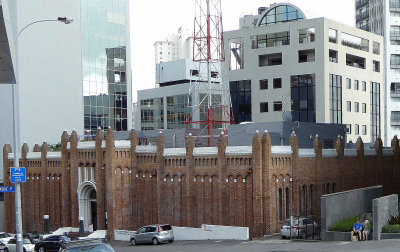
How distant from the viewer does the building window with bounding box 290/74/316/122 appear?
247 feet

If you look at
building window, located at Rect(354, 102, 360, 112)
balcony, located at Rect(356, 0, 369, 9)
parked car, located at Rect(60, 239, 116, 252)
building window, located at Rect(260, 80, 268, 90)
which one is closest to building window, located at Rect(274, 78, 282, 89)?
building window, located at Rect(260, 80, 268, 90)

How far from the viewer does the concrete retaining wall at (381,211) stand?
110 ft

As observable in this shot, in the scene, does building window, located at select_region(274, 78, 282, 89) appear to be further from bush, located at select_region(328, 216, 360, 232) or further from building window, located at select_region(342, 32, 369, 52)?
bush, located at select_region(328, 216, 360, 232)

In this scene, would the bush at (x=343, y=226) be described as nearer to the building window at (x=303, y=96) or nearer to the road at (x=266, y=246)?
the road at (x=266, y=246)

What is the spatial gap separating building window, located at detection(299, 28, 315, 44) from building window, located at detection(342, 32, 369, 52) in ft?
16.0

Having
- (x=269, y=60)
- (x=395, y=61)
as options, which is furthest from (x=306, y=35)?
(x=395, y=61)

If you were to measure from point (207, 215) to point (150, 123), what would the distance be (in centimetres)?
5957

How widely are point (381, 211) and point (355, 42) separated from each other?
49.0 meters

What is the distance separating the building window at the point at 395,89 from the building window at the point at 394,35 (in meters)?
5.82

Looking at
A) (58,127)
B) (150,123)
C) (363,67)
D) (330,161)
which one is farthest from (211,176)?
(150,123)

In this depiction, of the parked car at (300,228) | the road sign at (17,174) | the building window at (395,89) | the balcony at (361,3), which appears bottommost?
the parked car at (300,228)

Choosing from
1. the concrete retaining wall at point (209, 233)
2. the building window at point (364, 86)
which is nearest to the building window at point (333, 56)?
the building window at point (364, 86)

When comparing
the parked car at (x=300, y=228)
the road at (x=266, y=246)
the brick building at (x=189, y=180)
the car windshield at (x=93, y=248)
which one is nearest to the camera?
the car windshield at (x=93, y=248)

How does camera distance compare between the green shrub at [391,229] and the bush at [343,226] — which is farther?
the bush at [343,226]
